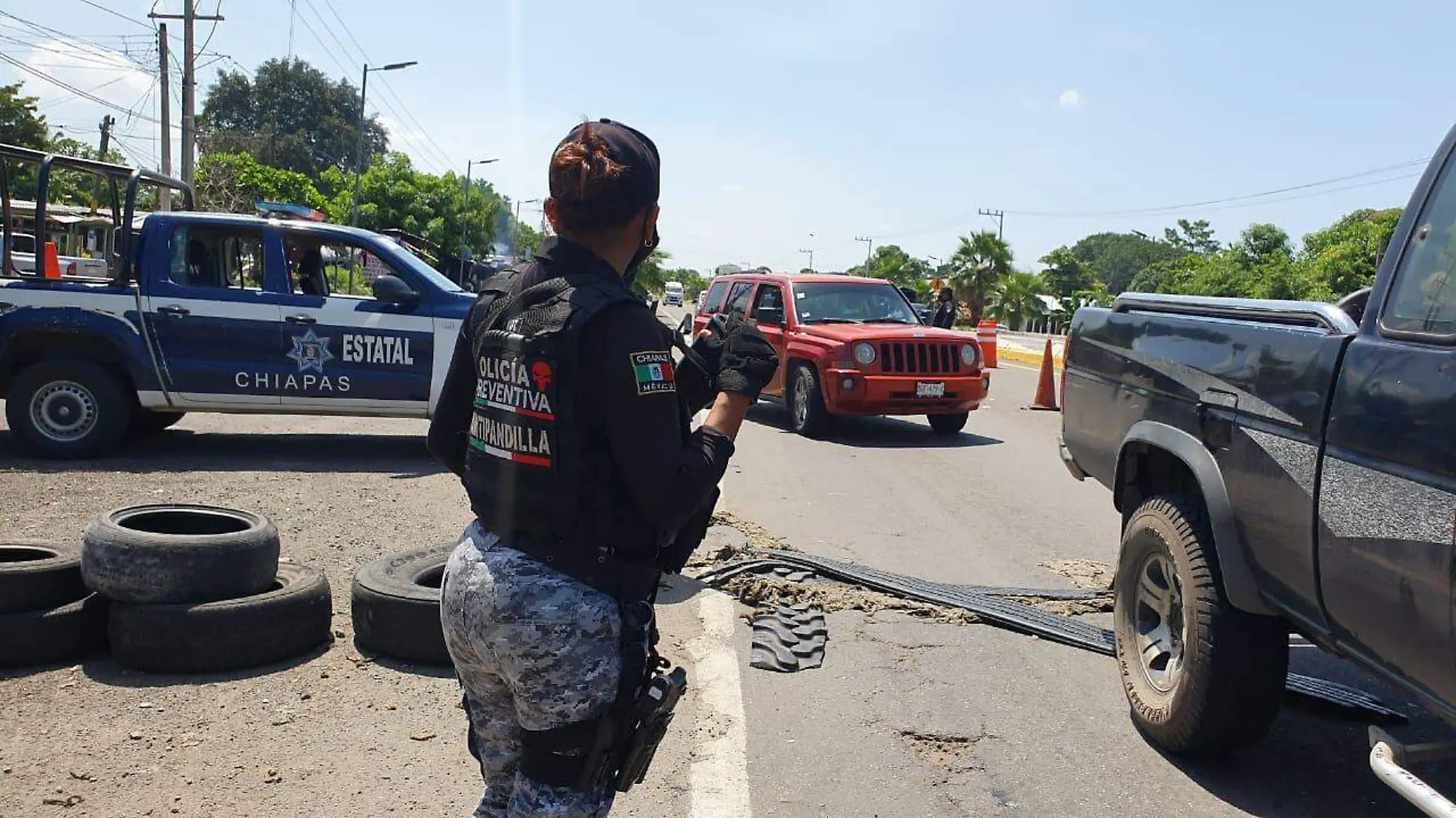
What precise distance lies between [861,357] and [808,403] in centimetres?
91

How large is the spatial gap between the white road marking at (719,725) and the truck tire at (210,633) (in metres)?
1.66

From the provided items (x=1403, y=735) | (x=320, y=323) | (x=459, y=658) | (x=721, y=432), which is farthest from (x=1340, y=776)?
(x=320, y=323)

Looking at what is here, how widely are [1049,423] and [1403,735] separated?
10.3 m

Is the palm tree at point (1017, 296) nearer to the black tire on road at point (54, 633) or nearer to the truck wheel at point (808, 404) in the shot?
the truck wheel at point (808, 404)

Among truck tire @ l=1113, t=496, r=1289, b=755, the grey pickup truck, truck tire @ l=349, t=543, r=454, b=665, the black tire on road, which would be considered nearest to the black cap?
the grey pickup truck

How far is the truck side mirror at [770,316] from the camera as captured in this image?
12.0m

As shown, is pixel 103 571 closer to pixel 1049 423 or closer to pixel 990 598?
pixel 990 598

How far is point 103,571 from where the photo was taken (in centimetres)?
437

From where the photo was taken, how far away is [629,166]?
85.0 inches

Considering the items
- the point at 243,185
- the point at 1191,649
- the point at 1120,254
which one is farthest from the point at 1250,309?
the point at 1120,254

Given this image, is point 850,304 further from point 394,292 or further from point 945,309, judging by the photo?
point 945,309

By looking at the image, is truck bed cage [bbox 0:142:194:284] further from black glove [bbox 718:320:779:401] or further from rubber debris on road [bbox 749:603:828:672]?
black glove [bbox 718:320:779:401]

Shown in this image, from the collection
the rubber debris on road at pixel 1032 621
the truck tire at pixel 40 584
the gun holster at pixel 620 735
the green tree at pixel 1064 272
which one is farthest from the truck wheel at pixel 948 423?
the green tree at pixel 1064 272

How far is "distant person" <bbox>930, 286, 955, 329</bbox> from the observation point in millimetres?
19828
